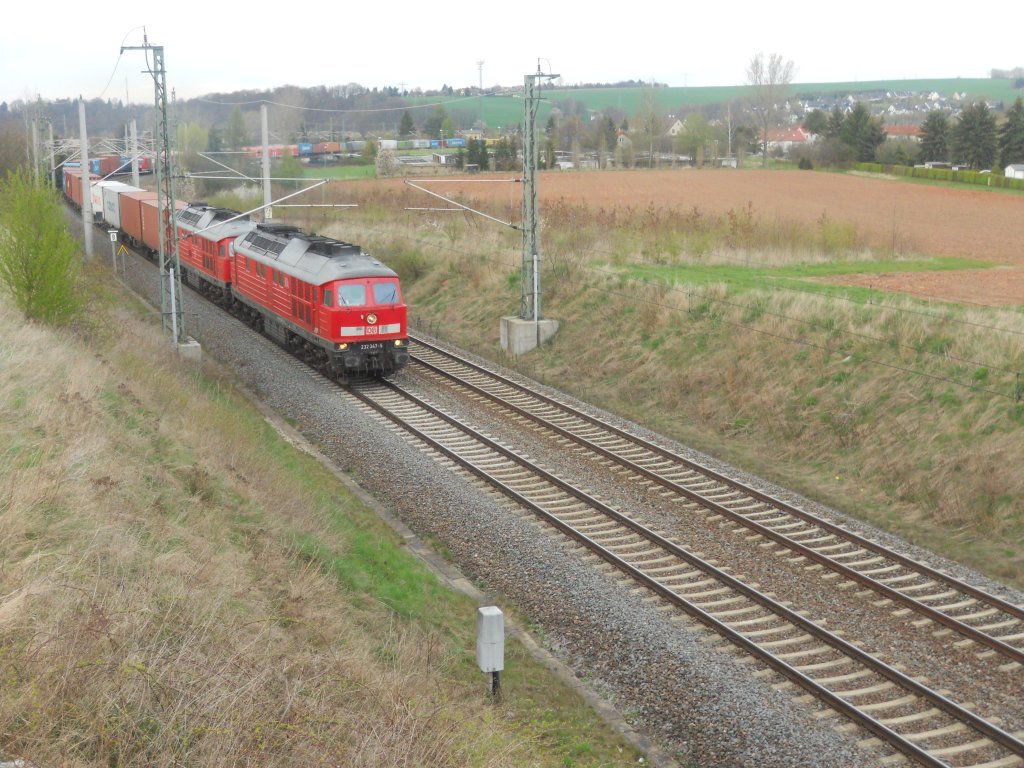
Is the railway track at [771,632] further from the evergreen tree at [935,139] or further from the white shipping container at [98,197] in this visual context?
the evergreen tree at [935,139]

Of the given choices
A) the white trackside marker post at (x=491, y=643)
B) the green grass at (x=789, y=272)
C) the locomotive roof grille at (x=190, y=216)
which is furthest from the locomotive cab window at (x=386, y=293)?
the locomotive roof grille at (x=190, y=216)

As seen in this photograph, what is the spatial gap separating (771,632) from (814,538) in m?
3.49

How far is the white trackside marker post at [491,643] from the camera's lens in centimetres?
1005

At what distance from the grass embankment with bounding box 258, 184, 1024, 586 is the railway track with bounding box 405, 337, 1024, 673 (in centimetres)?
131

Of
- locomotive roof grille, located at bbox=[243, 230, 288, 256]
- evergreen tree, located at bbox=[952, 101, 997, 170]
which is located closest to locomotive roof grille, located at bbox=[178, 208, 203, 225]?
locomotive roof grille, located at bbox=[243, 230, 288, 256]

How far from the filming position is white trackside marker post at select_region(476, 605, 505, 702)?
1005 cm

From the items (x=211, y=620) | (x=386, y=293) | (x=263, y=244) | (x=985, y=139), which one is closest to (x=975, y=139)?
(x=985, y=139)

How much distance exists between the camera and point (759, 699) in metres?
10.4

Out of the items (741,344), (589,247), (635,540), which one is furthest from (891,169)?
(635,540)

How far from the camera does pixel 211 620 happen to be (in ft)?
27.9

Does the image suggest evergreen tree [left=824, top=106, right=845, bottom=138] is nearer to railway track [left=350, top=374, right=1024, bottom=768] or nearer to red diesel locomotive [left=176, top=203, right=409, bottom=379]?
red diesel locomotive [left=176, top=203, right=409, bottom=379]

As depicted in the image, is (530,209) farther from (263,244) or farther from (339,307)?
(263,244)

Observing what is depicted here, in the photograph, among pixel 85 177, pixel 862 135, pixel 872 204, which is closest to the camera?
pixel 85 177

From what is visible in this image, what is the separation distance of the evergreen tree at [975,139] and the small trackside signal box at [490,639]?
75.2 meters
